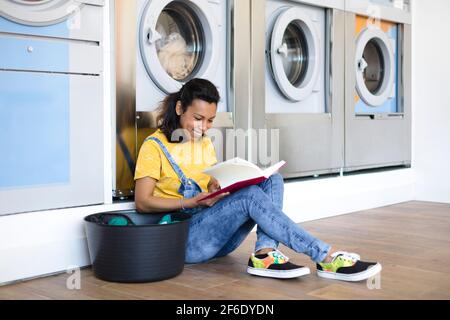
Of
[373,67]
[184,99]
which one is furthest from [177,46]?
[373,67]

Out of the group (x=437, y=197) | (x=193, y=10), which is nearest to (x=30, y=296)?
(x=193, y=10)

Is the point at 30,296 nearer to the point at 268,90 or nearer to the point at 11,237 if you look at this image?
the point at 11,237

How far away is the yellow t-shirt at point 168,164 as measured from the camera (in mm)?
2398

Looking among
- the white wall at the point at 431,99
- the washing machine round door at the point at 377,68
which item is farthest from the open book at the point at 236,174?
the white wall at the point at 431,99

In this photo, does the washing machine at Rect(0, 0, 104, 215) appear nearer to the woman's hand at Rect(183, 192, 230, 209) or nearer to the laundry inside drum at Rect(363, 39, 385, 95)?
the woman's hand at Rect(183, 192, 230, 209)

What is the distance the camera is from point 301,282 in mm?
2230

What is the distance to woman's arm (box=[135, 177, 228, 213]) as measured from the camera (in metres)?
2.29

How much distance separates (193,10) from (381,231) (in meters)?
1.44

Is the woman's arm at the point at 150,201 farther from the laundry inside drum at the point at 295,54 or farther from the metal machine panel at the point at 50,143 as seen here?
the laundry inside drum at the point at 295,54

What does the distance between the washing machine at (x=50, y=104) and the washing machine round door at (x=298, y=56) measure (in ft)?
4.07

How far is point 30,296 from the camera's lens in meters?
2.05

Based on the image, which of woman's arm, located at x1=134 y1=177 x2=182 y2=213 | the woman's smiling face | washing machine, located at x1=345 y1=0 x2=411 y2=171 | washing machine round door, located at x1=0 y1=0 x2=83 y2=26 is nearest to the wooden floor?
woman's arm, located at x1=134 y1=177 x2=182 y2=213

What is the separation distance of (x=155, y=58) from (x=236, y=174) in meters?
0.76

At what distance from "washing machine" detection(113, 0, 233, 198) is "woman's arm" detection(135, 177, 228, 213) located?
0.78 ft
